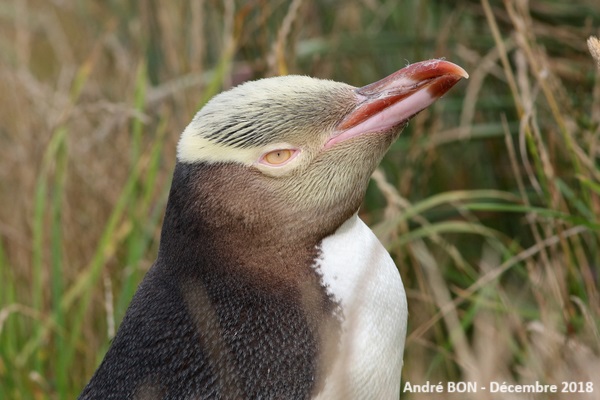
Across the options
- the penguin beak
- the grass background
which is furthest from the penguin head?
the grass background

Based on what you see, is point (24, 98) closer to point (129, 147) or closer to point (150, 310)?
point (129, 147)

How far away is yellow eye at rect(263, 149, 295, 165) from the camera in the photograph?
6.71 ft

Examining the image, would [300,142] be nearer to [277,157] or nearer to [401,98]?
[277,157]

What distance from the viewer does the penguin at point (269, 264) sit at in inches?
78.1

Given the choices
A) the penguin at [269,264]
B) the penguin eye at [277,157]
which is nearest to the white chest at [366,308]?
the penguin at [269,264]

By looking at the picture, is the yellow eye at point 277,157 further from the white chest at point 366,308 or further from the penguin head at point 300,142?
the white chest at point 366,308

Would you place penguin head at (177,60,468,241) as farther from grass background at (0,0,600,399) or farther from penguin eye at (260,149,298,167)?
grass background at (0,0,600,399)

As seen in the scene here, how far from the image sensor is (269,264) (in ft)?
6.63

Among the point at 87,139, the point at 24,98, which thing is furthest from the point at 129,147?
the point at 24,98

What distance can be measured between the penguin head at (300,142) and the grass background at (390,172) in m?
0.47

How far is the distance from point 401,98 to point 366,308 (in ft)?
1.45

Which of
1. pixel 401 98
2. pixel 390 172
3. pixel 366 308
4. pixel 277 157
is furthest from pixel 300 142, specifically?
Result: pixel 390 172

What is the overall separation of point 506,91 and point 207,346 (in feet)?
7.87

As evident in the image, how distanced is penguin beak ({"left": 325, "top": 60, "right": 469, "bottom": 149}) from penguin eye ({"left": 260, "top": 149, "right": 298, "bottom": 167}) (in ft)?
0.29
